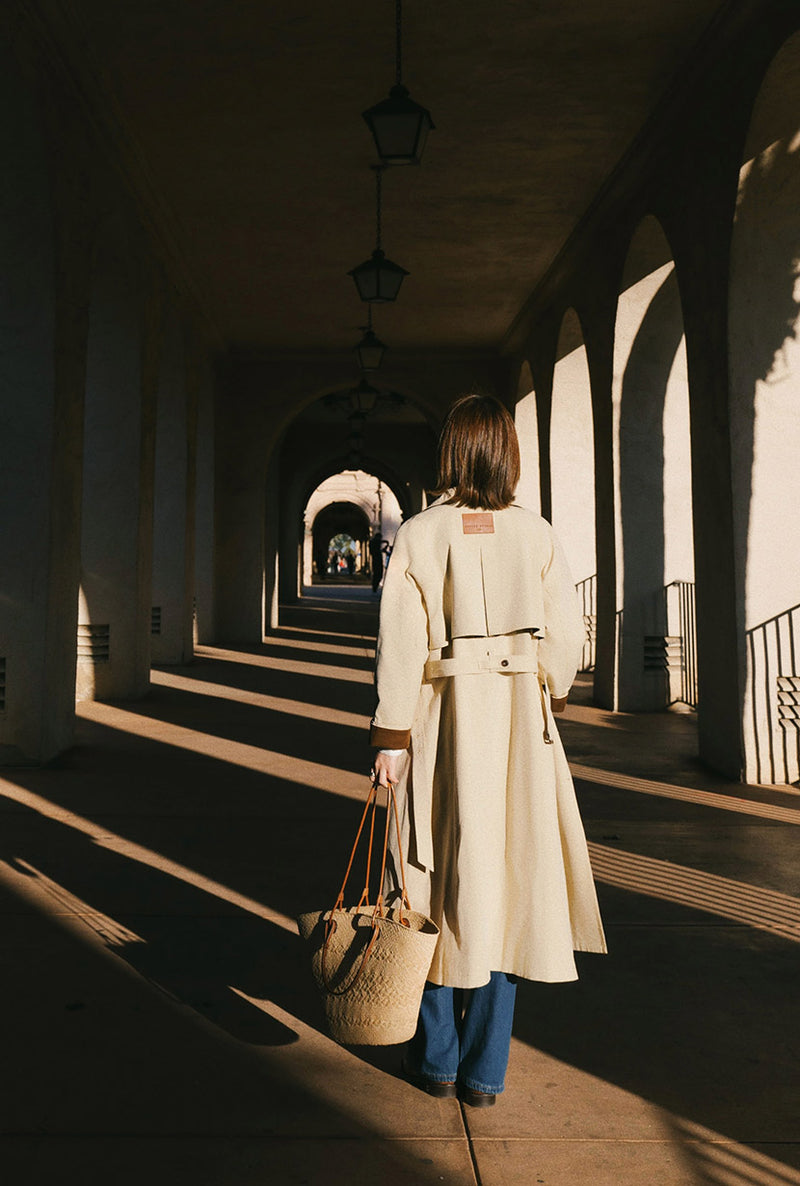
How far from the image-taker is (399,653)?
2.55 m

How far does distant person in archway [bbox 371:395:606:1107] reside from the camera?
2.50 metres

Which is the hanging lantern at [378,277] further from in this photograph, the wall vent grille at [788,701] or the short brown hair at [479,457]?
the short brown hair at [479,457]

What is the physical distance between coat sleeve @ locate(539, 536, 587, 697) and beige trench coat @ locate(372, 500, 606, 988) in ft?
0.07

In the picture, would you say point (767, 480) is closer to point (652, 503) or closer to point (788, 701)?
point (788, 701)

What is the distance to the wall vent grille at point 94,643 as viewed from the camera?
927 centimetres

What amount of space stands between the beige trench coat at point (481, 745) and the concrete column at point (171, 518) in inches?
396

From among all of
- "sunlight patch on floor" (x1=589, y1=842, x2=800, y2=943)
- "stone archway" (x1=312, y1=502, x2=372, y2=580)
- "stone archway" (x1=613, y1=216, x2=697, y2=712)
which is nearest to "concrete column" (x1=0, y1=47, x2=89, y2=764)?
"sunlight patch on floor" (x1=589, y1=842, x2=800, y2=943)

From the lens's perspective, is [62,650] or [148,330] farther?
[148,330]

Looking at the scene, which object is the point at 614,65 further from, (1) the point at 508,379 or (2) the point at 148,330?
(1) the point at 508,379

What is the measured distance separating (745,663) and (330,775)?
2.76 m

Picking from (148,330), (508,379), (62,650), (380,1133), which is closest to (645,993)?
(380,1133)

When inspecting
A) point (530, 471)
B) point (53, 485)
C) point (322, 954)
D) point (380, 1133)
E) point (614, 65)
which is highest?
point (614, 65)

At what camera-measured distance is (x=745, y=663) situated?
6414 millimetres

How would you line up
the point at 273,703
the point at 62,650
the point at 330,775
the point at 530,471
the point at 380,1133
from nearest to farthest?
the point at 380,1133 < the point at 330,775 < the point at 62,650 < the point at 273,703 < the point at 530,471
